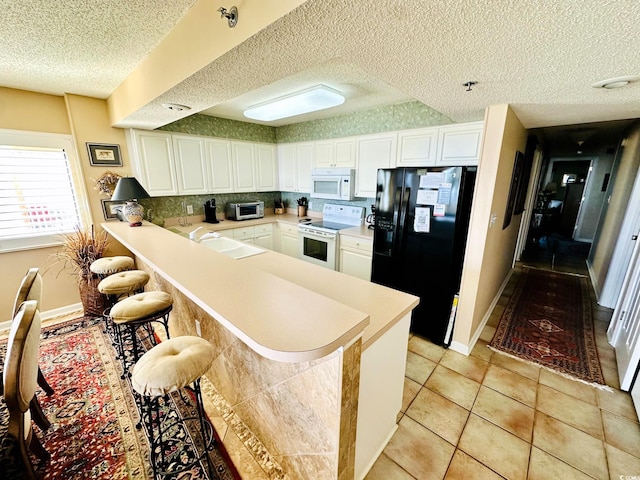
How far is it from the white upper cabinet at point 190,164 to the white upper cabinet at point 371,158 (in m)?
2.20

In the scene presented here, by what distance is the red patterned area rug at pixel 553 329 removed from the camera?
7.29ft

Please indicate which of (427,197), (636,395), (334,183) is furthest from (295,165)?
(636,395)

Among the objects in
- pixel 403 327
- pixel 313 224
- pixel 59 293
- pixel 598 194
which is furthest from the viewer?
pixel 598 194

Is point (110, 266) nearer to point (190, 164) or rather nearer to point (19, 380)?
point (19, 380)

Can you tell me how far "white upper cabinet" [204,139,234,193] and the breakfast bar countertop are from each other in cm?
185

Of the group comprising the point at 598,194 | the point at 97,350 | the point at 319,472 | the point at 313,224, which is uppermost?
the point at 598,194

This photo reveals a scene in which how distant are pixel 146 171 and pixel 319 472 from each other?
3.53 metres

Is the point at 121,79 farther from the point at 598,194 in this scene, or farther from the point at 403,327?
the point at 598,194

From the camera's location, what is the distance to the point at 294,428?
1.27 metres

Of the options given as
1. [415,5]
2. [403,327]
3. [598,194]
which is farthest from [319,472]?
[598,194]

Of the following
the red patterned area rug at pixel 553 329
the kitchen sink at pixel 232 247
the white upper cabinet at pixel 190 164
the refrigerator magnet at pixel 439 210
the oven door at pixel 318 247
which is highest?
the white upper cabinet at pixel 190 164

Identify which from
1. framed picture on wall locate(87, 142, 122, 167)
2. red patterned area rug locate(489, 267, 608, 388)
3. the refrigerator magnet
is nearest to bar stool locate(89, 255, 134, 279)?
framed picture on wall locate(87, 142, 122, 167)

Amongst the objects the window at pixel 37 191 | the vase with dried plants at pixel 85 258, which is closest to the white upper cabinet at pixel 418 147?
the vase with dried plants at pixel 85 258

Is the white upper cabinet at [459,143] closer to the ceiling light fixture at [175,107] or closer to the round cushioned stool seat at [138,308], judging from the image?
the ceiling light fixture at [175,107]
